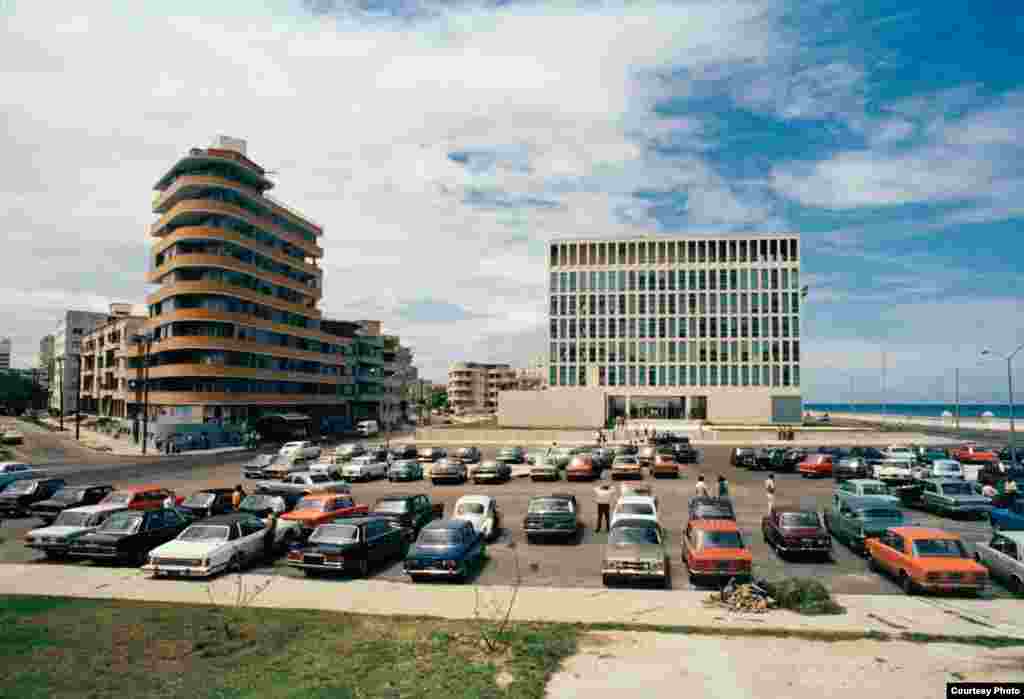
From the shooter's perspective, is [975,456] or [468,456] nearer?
[975,456]

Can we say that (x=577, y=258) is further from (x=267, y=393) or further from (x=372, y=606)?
(x=372, y=606)

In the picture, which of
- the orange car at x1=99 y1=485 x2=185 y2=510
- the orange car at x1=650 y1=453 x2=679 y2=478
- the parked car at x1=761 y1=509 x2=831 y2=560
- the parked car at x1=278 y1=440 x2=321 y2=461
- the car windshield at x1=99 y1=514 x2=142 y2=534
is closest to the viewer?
the car windshield at x1=99 y1=514 x2=142 y2=534

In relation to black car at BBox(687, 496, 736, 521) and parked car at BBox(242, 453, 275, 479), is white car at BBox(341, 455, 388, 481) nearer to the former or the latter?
parked car at BBox(242, 453, 275, 479)

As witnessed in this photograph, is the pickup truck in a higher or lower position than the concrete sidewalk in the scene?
higher

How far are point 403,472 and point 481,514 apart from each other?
60.5 feet

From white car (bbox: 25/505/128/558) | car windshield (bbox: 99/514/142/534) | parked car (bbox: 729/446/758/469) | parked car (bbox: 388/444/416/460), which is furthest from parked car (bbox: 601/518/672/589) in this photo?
parked car (bbox: 388/444/416/460)

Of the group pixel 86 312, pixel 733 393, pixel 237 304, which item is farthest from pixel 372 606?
pixel 86 312

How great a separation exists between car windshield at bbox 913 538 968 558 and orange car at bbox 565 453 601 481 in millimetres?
23868

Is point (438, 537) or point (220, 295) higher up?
point (220, 295)

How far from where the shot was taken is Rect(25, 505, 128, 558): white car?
64.7 ft

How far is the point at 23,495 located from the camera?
2820 centimetres

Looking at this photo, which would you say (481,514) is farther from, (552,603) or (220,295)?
(220,295)

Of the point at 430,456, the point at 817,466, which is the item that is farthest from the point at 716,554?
the point at 430,456

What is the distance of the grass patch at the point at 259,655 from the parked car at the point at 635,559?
3.91m
